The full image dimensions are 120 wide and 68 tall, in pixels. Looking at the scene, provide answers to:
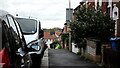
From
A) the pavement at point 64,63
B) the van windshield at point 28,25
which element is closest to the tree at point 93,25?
the pavement at point 64,63

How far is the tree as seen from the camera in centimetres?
1792

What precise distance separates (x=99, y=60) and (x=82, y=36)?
4.10m

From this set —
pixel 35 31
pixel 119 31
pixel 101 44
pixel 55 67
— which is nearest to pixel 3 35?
pixel 35 31

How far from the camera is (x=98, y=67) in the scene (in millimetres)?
14281

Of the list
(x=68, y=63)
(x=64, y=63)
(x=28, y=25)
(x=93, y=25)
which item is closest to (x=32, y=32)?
(x=28, y=25)

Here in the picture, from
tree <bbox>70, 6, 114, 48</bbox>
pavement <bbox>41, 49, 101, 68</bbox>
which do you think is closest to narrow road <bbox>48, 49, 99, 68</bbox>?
pavement <bbox>41, 49, 101, 68</bbox>

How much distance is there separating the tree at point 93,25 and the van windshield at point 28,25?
6.67 meters

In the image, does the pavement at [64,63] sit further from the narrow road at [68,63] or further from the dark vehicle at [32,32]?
the dark vehicle at [32,32]

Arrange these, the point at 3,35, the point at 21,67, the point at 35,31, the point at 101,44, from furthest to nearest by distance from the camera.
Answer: the point at 101,44 < the point at 35,31 < the point at 21,67 < the point at 3,35

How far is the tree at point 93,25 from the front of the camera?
17.9 metres

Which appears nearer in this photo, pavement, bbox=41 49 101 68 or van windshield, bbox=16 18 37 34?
van windshield, bbox=16 18 37 34

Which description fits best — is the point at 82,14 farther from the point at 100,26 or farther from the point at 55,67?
the point at 55,67

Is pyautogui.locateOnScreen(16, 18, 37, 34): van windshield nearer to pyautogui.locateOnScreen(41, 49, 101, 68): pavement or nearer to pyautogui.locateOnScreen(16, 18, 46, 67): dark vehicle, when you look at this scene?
pyautogui.locateOnScreen(16, 18, 46, 67): dark vehicle

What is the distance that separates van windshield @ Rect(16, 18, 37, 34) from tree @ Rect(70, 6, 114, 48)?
6.67 metres
